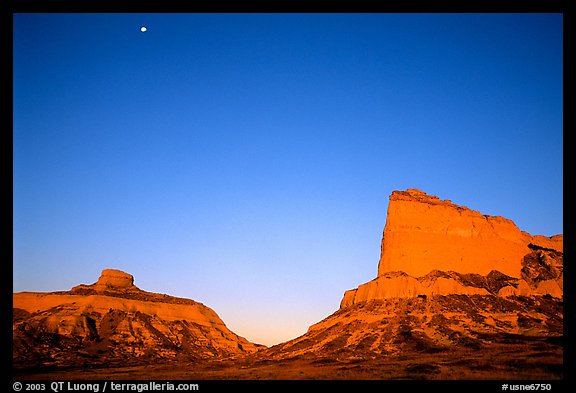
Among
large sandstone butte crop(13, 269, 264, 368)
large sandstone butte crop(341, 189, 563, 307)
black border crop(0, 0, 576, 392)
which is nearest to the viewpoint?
black border crop(0, 0, 576, 392)

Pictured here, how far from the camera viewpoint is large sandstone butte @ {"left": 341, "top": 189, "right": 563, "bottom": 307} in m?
104

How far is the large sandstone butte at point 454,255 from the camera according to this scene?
10425cm

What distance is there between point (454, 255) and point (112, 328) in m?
62.5

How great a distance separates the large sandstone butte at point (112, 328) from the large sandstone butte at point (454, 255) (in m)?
33.1

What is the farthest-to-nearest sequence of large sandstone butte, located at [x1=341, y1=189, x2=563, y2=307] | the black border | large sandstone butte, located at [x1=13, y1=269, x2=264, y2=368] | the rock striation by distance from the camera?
large sandstone butte, located at [x1=13, y1=269, x2=264, y2=368]
large sandstone butte, located at [x1=341, y1=189, x2=563, y2=307]
the rock striation
the black border

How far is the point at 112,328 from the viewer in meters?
119

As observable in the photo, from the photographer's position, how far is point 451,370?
59.5 metres

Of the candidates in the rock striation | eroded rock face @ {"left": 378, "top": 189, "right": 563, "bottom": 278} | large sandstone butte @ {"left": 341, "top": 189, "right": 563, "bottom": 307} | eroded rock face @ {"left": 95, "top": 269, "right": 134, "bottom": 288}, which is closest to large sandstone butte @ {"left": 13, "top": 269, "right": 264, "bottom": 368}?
eroded rock face @ {"left": 95, "top": 269, "right": 134, "bottom": 288}

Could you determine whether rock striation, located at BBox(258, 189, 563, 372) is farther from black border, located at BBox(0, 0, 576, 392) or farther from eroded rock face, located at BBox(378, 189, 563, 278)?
black border, located at BBox(0, 0, 576, 392)

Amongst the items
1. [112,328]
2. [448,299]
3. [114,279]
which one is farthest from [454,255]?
[114,279]

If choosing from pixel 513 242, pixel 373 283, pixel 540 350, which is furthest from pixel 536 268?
pixel 540 350
